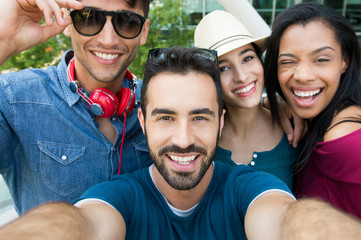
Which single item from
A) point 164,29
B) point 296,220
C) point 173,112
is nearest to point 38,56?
point 164,29

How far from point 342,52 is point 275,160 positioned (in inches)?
40.1

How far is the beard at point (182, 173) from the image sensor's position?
73.3 inches

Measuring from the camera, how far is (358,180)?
79.2 inches

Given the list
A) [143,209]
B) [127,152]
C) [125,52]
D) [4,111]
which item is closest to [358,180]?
[143,209]

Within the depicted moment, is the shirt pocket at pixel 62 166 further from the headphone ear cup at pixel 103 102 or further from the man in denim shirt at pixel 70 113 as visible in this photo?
the headphone ear cup at pixel 103 102

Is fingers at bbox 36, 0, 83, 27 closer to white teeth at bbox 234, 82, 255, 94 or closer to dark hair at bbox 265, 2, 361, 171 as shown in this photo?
white teeth at bbox 234, 82, 255, 94

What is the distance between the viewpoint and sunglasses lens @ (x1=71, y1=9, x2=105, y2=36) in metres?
2.12

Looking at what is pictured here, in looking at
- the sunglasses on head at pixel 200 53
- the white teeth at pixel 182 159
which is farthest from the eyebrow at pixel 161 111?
the sunglasses on head at pixel 200 53

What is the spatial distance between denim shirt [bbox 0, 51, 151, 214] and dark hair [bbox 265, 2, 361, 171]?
58.5 inches

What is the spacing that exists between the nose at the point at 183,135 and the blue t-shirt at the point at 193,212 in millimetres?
349

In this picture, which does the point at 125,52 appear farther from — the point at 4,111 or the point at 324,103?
the point at 324,103

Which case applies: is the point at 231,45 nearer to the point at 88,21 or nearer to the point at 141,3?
the point at 141,3

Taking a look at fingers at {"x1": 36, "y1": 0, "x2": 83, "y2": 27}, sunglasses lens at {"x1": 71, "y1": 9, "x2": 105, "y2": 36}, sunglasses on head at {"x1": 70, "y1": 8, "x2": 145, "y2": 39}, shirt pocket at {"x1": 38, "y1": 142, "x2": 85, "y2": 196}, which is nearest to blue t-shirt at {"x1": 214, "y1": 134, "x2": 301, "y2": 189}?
shirt pocket at {"x1": 38, "y1": 142, "x2": 85, "y2": 196}

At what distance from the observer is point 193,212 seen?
1875mm
